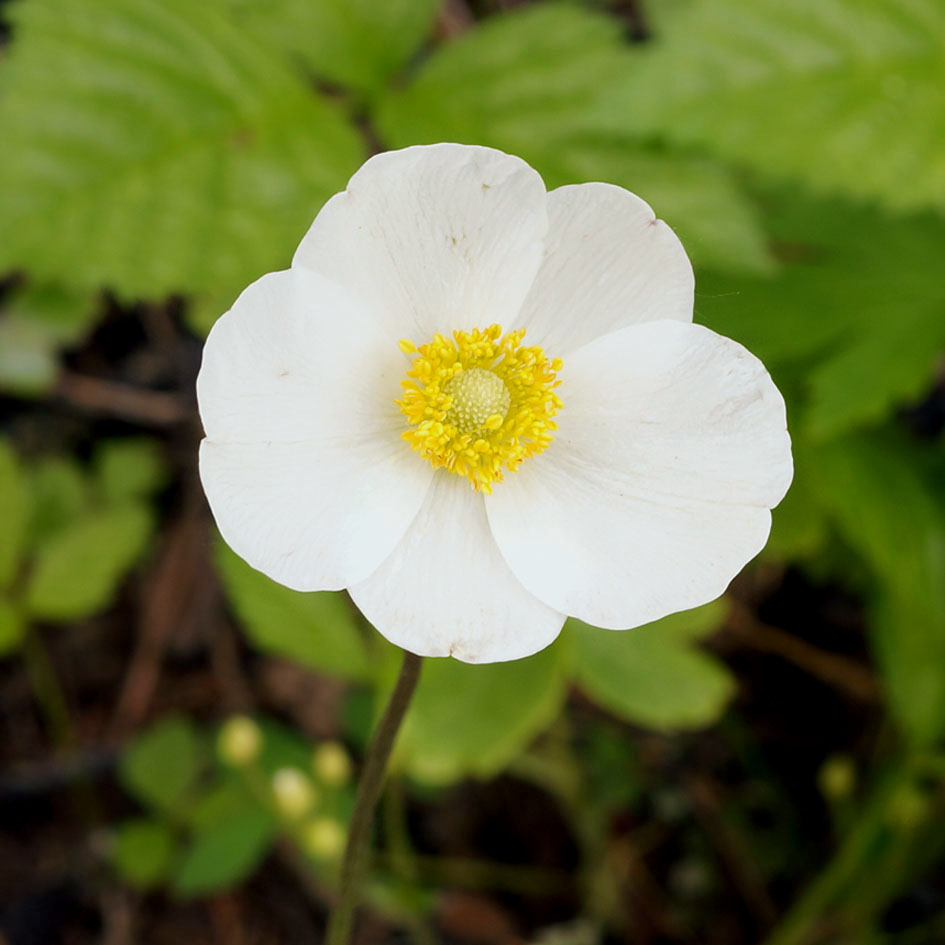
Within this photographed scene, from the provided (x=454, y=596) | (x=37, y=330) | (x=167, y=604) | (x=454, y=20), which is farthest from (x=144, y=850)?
(x=454, y=20)

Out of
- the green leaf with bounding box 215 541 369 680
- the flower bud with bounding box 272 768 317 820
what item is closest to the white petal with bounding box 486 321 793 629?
the green leaf with bounding box 215 541 369 680

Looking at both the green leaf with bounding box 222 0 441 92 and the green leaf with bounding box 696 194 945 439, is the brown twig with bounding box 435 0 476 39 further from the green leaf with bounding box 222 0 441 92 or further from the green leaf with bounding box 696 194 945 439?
the green leaf with bounding box 696 194 945 439

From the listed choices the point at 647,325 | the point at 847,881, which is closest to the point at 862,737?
the point at 847,881

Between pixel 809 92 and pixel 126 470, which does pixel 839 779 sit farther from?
pixel 126 470

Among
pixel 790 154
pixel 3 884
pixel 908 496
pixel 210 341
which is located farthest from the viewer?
pixel 3 884

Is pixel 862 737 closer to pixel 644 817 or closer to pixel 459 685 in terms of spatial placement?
pixel 644 817

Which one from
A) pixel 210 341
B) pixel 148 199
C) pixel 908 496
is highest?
pixel 210 341
